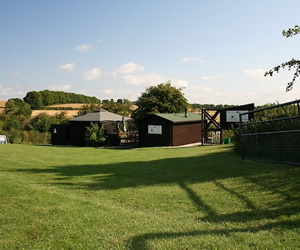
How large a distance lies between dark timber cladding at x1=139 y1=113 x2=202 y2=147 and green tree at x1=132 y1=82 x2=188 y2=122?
1139cm

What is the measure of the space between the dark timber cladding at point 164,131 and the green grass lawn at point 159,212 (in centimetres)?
1710


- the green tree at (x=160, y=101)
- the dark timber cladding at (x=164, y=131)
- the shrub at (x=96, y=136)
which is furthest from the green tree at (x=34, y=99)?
the dark timber cladding at (x=164, y=131)

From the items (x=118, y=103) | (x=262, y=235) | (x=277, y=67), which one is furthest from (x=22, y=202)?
(x=118, y=103)

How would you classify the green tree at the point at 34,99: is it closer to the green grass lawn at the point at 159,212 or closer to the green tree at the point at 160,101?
the green tree at the point at 160,101

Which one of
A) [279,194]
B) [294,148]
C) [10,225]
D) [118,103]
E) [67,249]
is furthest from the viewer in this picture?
[118,103]

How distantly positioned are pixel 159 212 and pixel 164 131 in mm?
20277

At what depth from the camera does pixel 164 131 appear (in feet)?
81.1

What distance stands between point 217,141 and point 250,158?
1603 centimetres

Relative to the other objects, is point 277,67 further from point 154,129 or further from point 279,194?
point 154,129

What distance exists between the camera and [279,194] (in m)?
4.90

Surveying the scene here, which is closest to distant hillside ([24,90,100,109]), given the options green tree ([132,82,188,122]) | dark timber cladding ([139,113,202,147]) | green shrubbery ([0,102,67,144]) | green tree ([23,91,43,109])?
green tree ([23,91,43,109])

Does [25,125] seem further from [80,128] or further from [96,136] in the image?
[96,136]

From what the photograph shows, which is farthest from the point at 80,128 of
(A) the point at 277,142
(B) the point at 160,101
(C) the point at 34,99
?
(C) the point at 34,99

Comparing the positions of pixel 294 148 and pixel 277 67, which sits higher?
pixel 277 67
